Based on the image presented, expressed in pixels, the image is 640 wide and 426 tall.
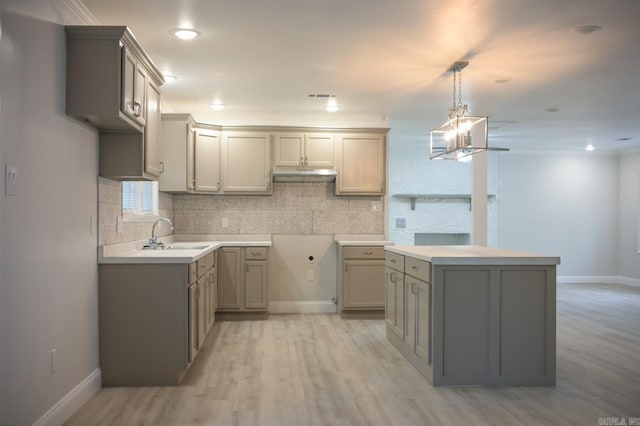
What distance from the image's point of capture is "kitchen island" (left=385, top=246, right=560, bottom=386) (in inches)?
135

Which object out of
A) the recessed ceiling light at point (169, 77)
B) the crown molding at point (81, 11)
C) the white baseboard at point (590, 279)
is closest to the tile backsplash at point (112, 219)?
the crown molding at point (81, 11)

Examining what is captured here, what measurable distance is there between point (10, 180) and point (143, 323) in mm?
1518

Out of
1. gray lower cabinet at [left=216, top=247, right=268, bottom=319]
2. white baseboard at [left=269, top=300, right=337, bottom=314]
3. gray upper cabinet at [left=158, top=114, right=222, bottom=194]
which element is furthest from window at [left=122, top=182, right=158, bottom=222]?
white baseboard at [left=269, top=300, right=337, bottom=314]

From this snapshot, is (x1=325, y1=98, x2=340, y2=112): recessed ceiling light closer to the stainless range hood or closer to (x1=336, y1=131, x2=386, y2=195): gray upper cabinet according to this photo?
(x1=336, y1=131, x2=386, y2=195): gray upper cabinet

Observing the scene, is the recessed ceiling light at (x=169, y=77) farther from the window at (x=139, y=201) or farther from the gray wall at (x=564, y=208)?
the gray wall at (x=564, y=208)

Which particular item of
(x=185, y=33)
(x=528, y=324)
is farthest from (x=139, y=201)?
(x=528, y=324)

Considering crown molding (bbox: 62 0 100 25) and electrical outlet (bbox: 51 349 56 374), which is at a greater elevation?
crown molding (bbox: 62 0 100 25)

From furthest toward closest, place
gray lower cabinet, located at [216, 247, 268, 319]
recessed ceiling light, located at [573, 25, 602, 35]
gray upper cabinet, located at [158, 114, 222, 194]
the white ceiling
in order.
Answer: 1. gray lower cabinet, located at [216, 247, 268, 319]
2. gray upper cabinet, located at [158, 114, 222, 194]
3. recessed ceiling light, located at [573, 25, 602, 35]
4. the white ceiling

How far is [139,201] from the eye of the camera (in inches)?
187

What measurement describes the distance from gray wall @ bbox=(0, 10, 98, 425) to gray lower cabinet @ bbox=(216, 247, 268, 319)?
2447mm

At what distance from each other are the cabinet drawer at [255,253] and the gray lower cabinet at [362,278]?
0.88 meters

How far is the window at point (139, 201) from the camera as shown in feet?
14.0

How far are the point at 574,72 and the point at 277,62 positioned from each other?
253 centimetres

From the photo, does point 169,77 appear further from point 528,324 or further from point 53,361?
point 528,324
